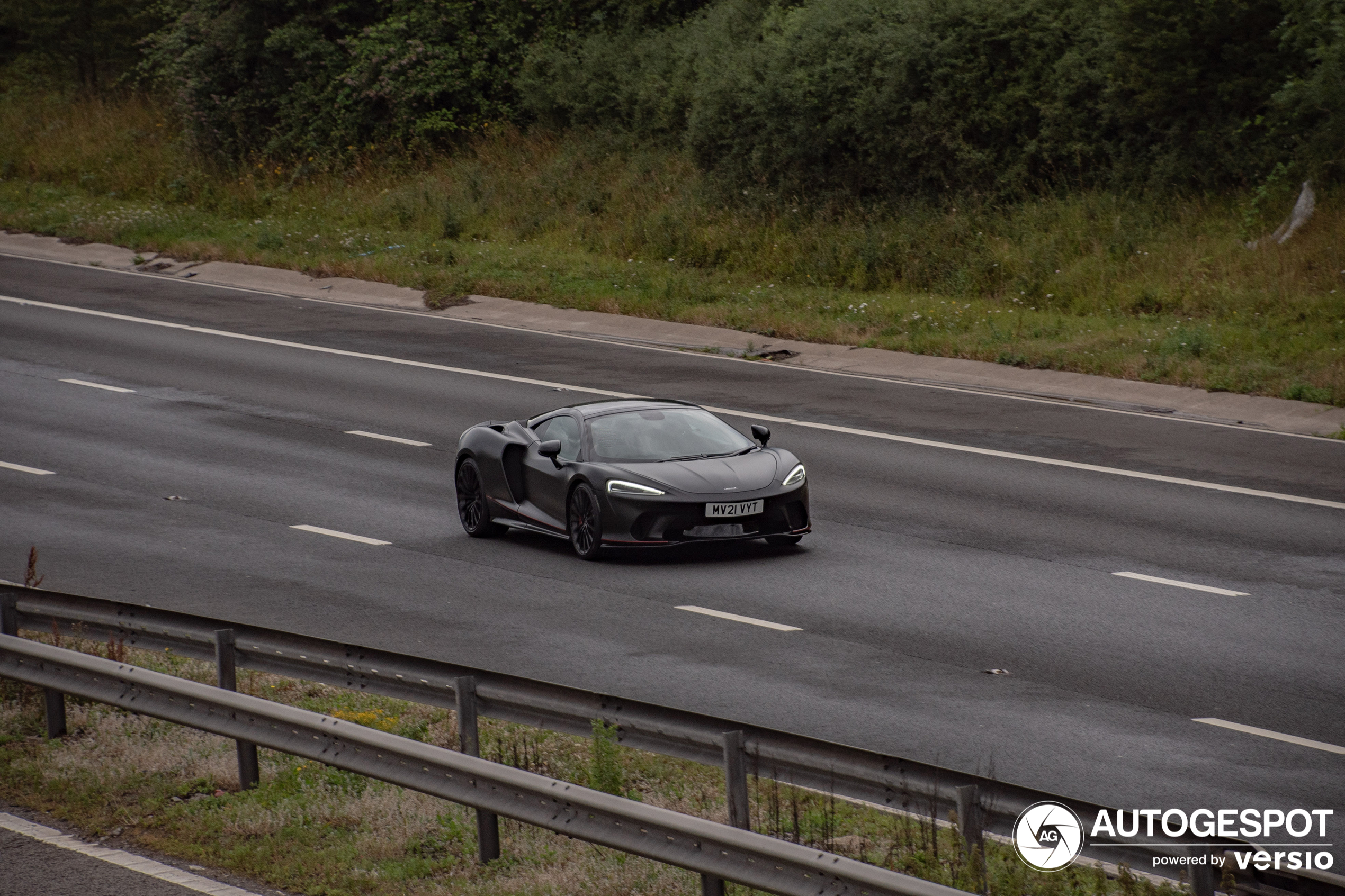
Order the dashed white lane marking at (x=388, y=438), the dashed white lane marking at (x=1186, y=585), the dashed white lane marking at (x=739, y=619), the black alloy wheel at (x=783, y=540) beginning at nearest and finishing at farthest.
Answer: the dashed white lane marking at (x=739, y=619)
the dashed white lane marking at (x=1186, y=585)
the black alloy wheel at (x=783, y=540)
the dashed white lane marking at (x=388, y=438)

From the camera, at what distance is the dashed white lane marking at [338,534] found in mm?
14727

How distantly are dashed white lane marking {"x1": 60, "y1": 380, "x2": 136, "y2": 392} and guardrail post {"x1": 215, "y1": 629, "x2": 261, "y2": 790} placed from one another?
48.3ft

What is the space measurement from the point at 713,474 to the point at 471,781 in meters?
7.34

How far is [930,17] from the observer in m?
29.1

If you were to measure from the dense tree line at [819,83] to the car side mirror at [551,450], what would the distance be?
1455 centimetres

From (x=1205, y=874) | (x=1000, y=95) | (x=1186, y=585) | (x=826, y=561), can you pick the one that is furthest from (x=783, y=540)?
(x=1000, y=95)

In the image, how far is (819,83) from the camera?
1183 inches

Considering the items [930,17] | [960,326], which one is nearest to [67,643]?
[960,326]

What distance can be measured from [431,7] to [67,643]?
105 ft

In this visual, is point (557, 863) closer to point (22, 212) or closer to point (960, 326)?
point (960, 326)

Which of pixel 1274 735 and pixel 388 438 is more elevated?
pixel 388 438

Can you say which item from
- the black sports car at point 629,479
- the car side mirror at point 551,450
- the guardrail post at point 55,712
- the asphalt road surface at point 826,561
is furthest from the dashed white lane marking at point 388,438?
the guardrail post at point 55,712

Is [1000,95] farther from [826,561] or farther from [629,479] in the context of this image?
[629,479]

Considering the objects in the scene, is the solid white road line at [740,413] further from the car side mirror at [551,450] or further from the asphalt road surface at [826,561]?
the car side mirror at [551,450]
